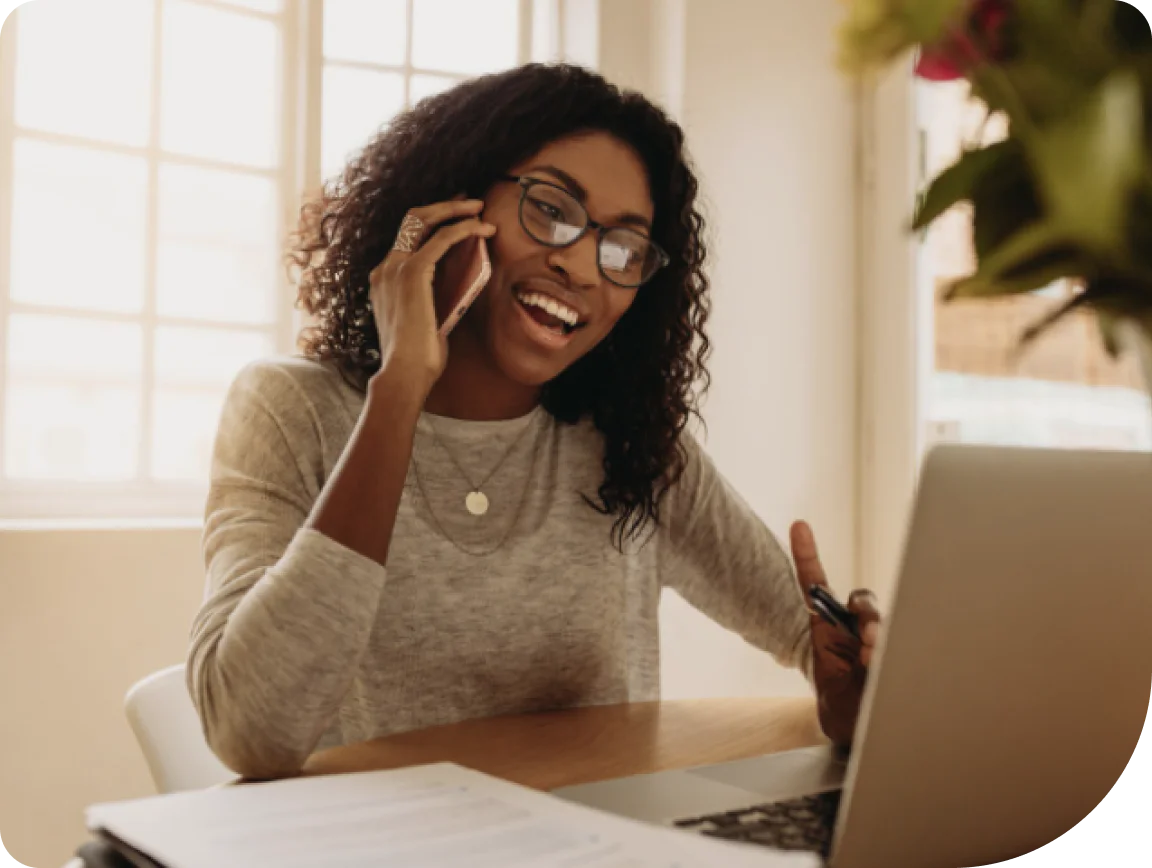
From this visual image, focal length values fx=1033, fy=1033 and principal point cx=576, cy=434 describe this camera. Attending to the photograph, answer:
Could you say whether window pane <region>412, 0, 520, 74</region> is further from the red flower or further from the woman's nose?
the red flower

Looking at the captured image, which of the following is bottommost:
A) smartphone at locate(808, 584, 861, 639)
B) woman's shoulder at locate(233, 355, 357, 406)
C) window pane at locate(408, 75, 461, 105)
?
smartphone at locate(808, 584, 861, 639)

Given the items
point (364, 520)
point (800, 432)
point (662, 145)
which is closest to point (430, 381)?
point (364, 520)

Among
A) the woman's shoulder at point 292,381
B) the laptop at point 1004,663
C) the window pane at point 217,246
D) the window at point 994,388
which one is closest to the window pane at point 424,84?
the window pane at point 217,246

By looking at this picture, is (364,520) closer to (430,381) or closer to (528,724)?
(430,381)

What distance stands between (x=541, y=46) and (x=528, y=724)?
2333 millimetres

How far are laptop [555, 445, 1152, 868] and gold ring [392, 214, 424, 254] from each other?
91 centimetres

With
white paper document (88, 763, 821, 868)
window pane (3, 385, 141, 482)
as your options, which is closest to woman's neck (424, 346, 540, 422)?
white paper document (88, 763, 821, 868)

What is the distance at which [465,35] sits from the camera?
9.61 ft

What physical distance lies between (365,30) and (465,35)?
0.99ft

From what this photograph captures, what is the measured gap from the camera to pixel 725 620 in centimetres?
156

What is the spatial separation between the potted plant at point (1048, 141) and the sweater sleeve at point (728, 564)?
3.59ft

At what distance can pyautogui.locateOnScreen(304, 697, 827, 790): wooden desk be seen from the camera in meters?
0.91

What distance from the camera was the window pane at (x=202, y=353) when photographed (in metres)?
2.47

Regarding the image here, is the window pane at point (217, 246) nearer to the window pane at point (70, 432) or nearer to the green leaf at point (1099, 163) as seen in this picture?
the window pane at point (70, 432)
